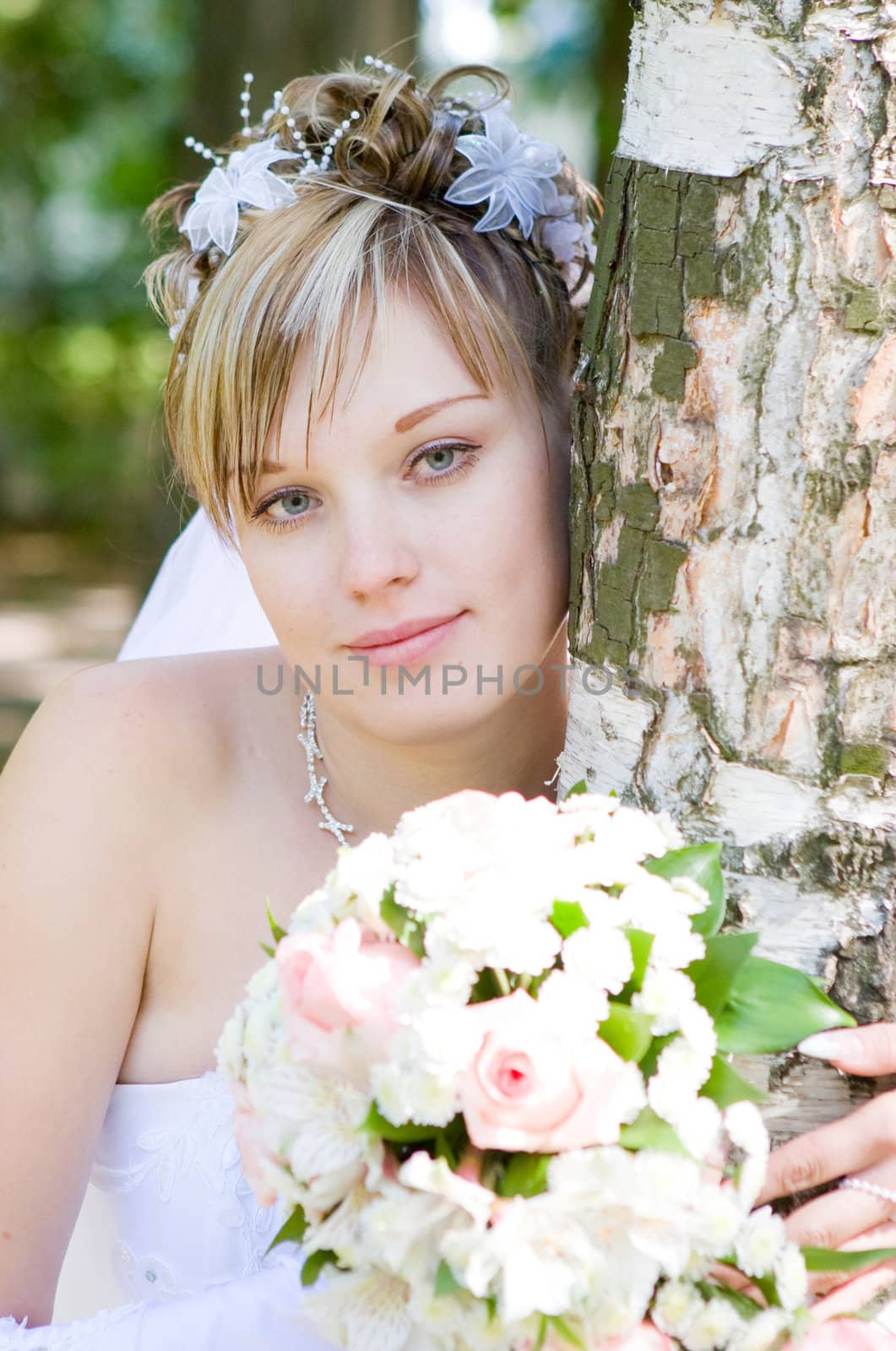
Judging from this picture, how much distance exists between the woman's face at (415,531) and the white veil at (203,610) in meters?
1.31

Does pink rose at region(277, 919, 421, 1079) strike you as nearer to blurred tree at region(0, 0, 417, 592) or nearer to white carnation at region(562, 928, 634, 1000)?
white carnation at region(562, 928, 634, 1000)

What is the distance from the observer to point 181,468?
2.55 metres

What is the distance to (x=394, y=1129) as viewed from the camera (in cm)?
122

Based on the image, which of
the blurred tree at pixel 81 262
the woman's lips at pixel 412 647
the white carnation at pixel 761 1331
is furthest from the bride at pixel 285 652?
the blurred tree at pixel 81 262

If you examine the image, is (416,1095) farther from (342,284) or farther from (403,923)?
(342,284)

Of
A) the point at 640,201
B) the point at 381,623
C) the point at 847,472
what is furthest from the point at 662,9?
the point at 381,623

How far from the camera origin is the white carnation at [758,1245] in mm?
1260

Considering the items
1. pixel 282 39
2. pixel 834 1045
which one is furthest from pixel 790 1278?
pixel 282 39

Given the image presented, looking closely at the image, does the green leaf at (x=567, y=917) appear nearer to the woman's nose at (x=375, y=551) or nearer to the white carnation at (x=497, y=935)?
the white carnation at (x=497, y=935)

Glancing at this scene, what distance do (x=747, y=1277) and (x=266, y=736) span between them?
5.25ft

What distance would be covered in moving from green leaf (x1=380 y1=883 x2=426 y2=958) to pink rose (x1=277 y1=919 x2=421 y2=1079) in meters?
0.02

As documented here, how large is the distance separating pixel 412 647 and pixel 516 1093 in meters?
1.07

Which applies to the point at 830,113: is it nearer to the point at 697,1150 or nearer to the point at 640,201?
the point at 640,201

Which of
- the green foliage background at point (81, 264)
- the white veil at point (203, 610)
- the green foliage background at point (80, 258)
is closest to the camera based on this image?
the white veil at point (203, 610)
